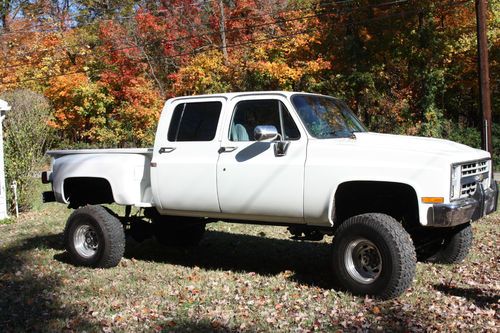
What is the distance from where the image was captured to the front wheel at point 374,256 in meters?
5.69

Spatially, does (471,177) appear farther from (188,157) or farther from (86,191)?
(86,191)

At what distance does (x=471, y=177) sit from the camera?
602 centimetres

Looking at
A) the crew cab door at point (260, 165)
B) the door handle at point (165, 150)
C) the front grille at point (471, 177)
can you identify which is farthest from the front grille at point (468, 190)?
the door handle at point (165, 150)

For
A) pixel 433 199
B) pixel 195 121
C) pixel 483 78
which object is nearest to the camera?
pixel 433 199

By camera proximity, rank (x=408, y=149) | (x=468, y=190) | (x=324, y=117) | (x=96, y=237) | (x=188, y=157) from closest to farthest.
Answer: (x=408, y=149)
(x=468, y=190)
(x=324, y=117)
(x=188, y=157)
(x=96, y=237)

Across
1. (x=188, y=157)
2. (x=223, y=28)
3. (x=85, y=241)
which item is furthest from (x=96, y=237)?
(x=223, y=28)

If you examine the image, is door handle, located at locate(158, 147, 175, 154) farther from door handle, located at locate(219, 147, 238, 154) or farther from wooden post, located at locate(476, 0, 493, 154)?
wooden post, located at locate(476, 0, 493, 154)

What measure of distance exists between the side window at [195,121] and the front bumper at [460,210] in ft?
8.97

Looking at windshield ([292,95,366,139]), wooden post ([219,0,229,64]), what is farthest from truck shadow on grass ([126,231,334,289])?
wooden post ([219,0,229,64])

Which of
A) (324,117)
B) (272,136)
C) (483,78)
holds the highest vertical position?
(483,78)

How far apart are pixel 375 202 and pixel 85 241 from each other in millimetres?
3928

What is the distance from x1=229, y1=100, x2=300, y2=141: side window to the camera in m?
6.47

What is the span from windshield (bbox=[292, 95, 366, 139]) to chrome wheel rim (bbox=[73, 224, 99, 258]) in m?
3.29

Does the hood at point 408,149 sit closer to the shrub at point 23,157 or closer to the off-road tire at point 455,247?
the off-road tire at point 455,247
